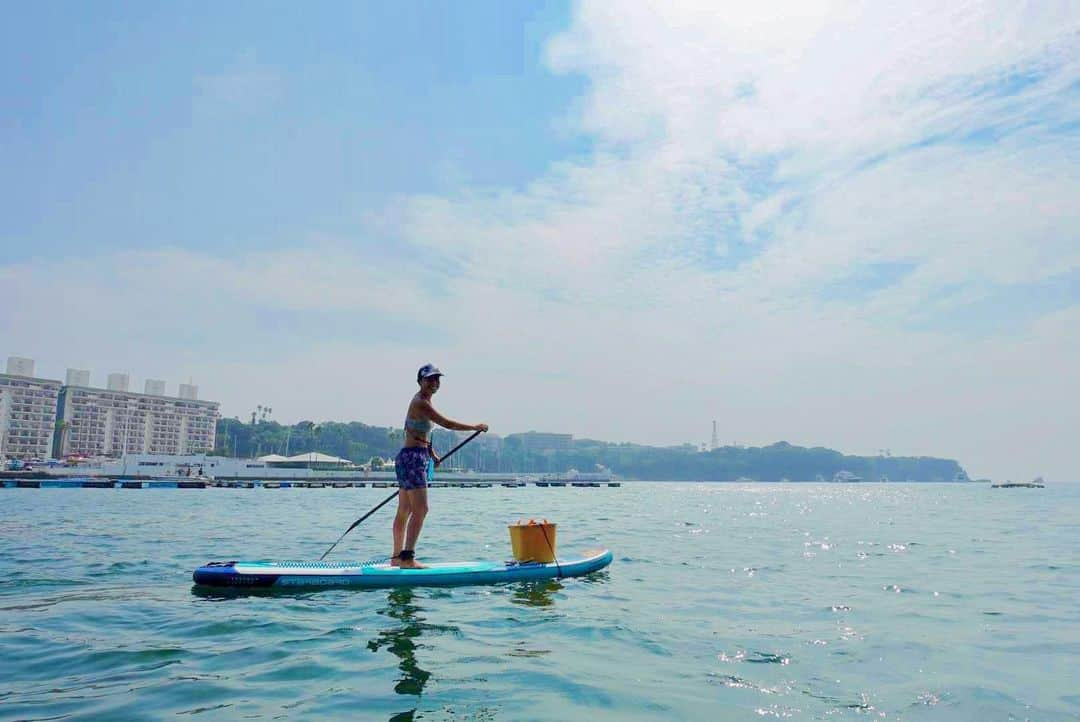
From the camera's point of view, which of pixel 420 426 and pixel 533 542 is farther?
pixel 533 542

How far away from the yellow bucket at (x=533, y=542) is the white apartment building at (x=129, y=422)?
18032 cm

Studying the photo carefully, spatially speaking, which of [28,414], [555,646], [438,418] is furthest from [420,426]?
[28,414]

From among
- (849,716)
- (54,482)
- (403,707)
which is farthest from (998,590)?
(54,482)

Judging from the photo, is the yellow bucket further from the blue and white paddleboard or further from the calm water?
the calm water

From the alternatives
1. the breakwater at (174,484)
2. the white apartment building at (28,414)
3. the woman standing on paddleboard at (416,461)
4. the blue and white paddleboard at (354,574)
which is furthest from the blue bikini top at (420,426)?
the white apartment building at (28,414)

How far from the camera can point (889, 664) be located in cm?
643

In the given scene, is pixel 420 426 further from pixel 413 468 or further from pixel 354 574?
pixel 354 574

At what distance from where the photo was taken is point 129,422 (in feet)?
581

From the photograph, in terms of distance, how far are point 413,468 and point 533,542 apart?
2.19 meters

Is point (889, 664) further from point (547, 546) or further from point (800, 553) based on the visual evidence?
point (800, 553)

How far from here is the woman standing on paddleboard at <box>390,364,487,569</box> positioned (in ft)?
33.2

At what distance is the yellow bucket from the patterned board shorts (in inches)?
63.9

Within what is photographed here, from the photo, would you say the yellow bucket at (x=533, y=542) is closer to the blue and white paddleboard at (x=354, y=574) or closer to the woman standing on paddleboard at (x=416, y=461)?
the blue and white paddleboard at (x=354, y=574)

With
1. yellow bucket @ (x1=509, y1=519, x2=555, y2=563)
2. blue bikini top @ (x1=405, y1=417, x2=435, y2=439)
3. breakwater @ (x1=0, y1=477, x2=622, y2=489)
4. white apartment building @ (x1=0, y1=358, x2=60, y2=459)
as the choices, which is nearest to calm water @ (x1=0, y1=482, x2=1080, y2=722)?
yellow bucket @ (x1=509, y1=519, x2=555, y2=563)
